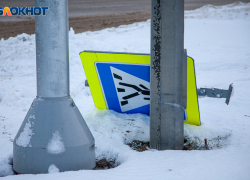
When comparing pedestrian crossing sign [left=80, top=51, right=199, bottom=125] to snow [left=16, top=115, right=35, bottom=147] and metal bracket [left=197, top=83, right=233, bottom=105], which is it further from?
snow [left=16, top=115, right=35, bottom=147]

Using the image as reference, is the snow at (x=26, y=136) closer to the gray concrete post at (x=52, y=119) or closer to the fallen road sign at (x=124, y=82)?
the gray concrete post at (x=52, y=119)

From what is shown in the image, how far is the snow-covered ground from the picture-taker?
3064 mm

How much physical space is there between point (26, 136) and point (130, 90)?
2053 mm

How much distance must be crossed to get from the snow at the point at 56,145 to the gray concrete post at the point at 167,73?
137 centimetres

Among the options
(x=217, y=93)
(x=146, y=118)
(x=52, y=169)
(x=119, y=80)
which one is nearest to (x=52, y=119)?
(x=52, y=169)

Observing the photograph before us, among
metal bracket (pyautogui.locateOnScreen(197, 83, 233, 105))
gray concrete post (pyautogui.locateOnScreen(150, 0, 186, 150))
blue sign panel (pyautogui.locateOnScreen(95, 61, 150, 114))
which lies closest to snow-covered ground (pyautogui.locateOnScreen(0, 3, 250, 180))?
blue sign panel (pyautogui.locateOnScreen(95, 61, 150, 114))

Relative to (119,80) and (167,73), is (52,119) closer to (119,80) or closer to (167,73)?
(167,73)

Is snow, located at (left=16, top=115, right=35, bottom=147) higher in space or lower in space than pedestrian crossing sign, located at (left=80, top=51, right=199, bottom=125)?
lower

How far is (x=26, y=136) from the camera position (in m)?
3.14

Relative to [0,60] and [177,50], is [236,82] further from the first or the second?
[0,60]

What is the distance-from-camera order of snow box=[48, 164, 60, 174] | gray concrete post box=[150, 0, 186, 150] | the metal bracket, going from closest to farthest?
snow box=[48, 164, 60, 174]
gray concrete post box=[150, 0, 186, 150]
the metal bracket

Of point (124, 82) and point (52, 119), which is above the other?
point (124, 82)

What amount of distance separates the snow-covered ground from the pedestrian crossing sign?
7.6 inches

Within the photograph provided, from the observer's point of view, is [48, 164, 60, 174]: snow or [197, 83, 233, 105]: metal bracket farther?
[197, 83, 233, 105]: metal bracket
